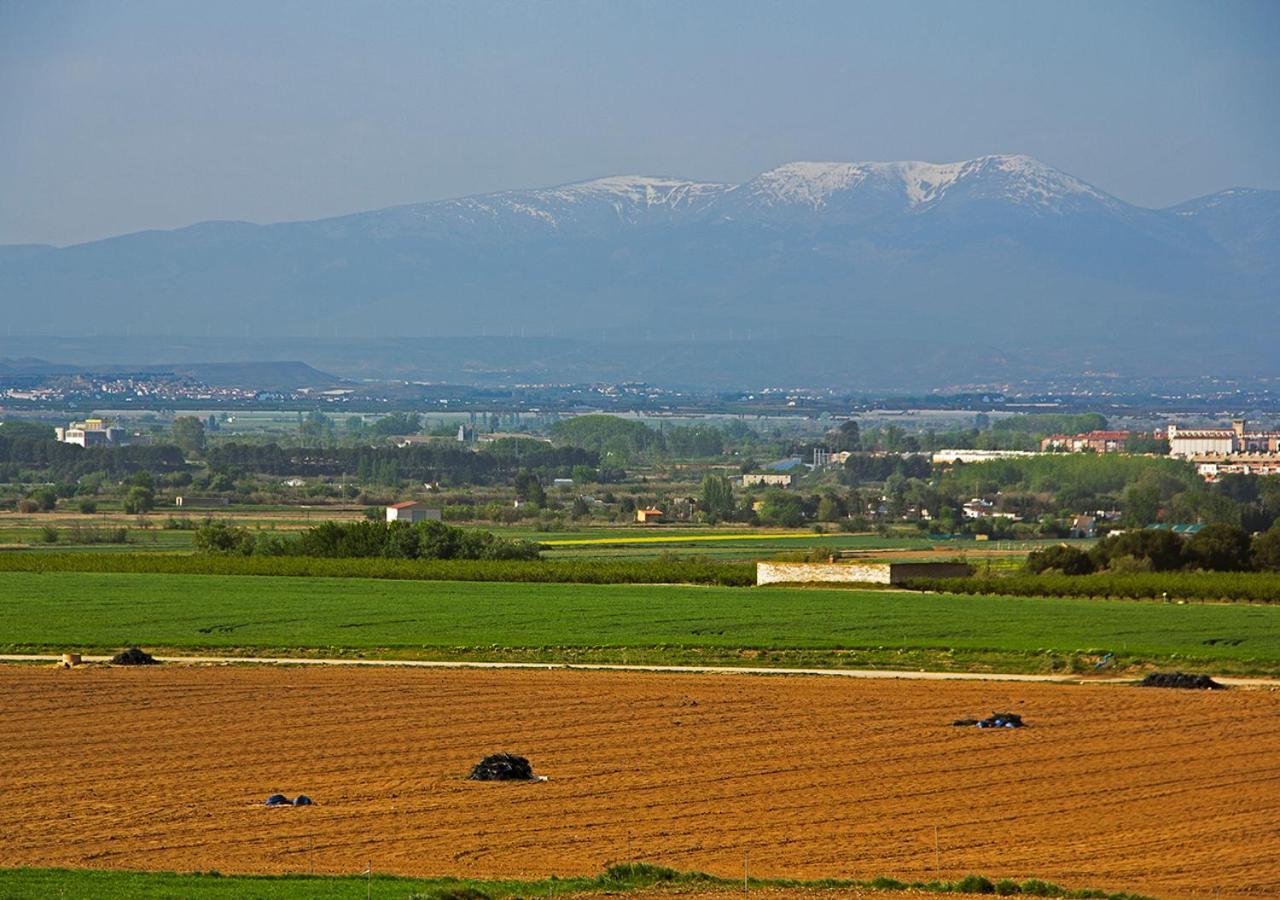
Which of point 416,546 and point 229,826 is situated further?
point 416,546

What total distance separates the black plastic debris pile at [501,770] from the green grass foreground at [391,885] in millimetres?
6575

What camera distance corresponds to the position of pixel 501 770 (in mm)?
29500

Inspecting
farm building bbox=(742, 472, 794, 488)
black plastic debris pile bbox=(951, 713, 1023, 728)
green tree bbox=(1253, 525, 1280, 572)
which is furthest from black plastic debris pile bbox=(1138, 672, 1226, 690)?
farm building bbox=(742, 472, 794, 488)

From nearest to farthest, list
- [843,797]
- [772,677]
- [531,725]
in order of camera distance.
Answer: [843,797] < [531,725] < [772,677]

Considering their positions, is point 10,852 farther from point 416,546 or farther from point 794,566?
point 416,546

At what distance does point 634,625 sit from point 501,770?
77.1 feet

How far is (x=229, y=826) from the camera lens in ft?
84.9

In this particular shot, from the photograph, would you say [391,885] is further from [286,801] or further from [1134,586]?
[1134,586]

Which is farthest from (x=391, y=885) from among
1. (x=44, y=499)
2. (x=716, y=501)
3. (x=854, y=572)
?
(x=44, y=499)

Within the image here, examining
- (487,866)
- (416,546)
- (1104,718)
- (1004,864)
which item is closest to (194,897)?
(487,866)

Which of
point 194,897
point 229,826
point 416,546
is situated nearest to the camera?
point 194,897

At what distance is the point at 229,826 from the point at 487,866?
407 centimetres

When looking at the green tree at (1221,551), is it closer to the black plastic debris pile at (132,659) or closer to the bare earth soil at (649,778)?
the bare earth soil at (649,778)

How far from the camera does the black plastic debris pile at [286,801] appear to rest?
2731 cm
